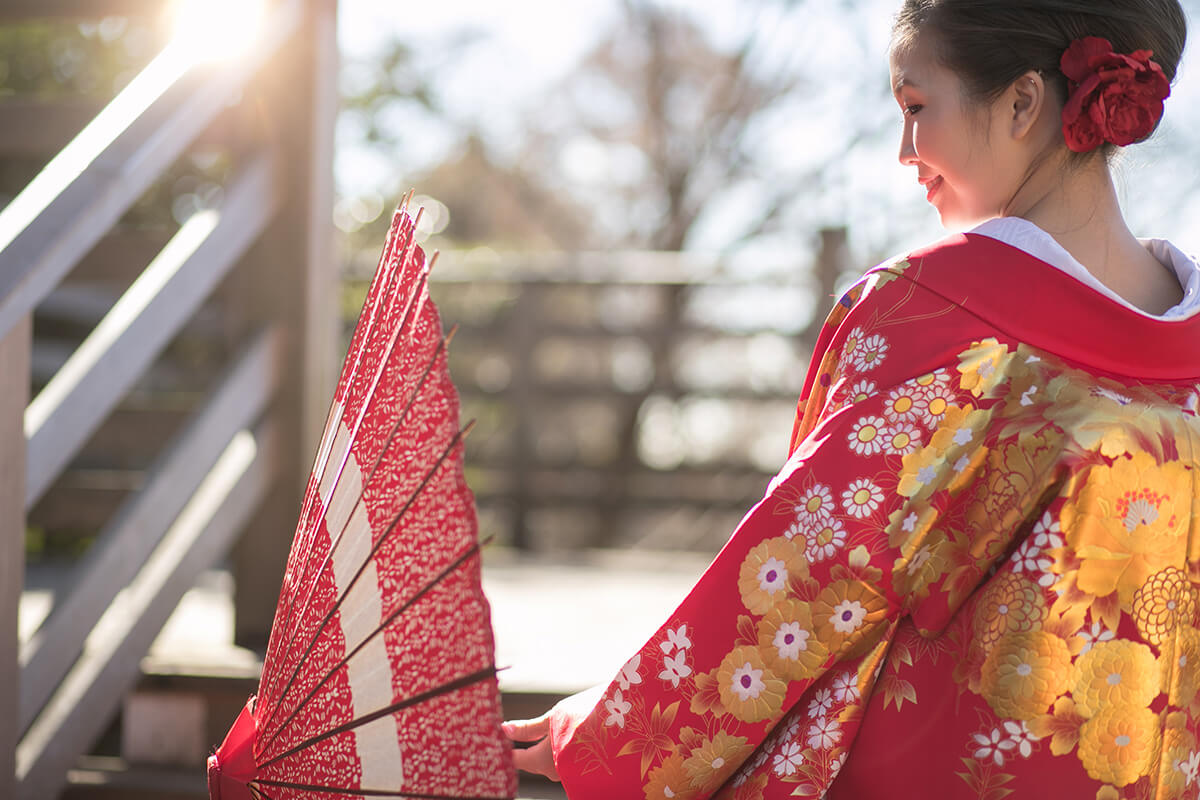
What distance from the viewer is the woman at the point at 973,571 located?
1.14 m

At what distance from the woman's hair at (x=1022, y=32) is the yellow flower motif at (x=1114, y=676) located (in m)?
0.54

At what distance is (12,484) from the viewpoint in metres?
1.75

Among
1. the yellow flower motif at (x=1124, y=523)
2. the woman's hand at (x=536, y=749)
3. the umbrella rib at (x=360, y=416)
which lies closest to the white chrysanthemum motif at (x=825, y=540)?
the yellow flower motif at (x=1124, y=523)

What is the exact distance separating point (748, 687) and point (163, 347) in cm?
153

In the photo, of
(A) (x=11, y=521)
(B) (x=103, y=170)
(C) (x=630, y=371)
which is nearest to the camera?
(A) (x=11, y=521)

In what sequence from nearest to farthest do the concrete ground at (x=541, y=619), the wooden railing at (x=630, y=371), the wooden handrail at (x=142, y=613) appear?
1. the wooden handrail at (x=142, y=613)
2. the concrete ground at (x=541, y=619)
3. the wooden railing at (x=630, y=371)

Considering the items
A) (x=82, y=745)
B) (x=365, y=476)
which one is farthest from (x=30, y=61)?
(x=365, y=476)

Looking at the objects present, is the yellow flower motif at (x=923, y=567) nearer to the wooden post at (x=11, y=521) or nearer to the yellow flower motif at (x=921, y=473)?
the yellow flower motif at (x=921, y=473)

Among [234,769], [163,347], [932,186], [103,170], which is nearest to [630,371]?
[163,347]

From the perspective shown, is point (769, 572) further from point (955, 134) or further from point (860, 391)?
point (955, 134)

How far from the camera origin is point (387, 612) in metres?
1.05

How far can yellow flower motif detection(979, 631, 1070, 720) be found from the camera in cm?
113

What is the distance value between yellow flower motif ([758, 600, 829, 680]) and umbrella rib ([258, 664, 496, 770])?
1.01ft

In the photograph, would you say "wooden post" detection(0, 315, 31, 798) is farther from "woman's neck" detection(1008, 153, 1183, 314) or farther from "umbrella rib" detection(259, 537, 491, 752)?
"woman's neck" detection(1008, 153, 1183, 314)
